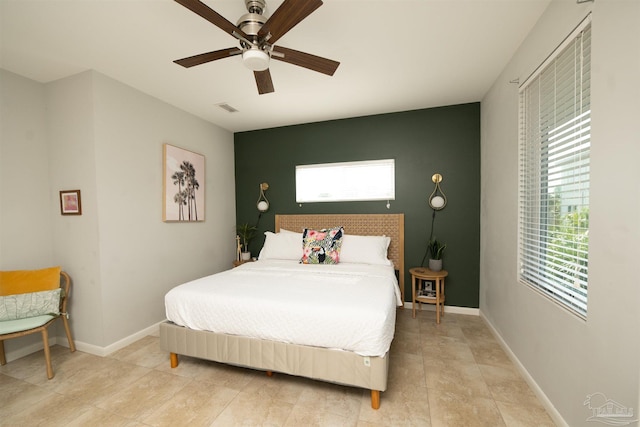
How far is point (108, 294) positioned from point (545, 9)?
416 cm

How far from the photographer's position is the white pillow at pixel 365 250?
3.07 metres

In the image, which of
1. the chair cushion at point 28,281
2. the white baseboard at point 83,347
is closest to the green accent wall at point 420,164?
the white baseboard at point 83,347

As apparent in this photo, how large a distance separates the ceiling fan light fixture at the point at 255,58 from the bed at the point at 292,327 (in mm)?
1556

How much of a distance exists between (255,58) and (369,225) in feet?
8.34

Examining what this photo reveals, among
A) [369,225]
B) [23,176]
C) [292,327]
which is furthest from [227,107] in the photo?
[292,327]

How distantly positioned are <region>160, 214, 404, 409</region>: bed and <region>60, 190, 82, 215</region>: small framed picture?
1.33 m

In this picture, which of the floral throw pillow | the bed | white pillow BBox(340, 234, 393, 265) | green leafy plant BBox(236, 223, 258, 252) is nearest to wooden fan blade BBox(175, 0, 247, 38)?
the bed

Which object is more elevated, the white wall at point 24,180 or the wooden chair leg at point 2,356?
the white wall at point 24,180

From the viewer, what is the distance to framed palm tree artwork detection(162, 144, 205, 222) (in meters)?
3.03

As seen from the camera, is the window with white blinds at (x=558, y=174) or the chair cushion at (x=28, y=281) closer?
the window with white blinds at (x=558, y=174)

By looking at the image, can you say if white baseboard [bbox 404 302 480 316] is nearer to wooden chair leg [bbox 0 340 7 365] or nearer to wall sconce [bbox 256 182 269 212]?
wall sconce [bbox 256 182 269 212]

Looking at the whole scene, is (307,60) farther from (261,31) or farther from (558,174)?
(558,174)

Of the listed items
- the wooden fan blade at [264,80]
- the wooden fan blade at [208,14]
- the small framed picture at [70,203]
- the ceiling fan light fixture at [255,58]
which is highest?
the wooden fan blade at [208,14]

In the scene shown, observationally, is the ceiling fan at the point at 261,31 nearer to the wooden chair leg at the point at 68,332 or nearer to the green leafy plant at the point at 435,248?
the green leafy plant at the point at 435,248
